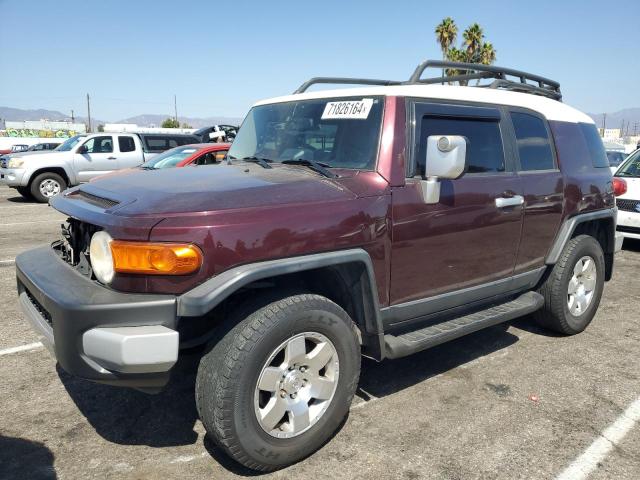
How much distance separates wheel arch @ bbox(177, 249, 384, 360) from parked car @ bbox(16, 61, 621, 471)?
0.01 meters

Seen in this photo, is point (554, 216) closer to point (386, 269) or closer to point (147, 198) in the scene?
point (386, 269)

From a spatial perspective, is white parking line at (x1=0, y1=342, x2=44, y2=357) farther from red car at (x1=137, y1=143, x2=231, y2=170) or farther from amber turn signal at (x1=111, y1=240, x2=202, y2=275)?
red car at (x1=137, y1=143, x2=231, y2=170)

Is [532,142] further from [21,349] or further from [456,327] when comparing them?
[21,349]

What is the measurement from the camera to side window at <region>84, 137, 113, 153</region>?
13891 mm

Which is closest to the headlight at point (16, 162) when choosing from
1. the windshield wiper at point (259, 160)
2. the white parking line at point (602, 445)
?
the windshield wiper at point (259, 160)

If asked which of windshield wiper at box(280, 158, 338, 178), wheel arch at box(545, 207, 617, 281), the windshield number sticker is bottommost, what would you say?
wheel arch at box(545, 207, 617, 281)

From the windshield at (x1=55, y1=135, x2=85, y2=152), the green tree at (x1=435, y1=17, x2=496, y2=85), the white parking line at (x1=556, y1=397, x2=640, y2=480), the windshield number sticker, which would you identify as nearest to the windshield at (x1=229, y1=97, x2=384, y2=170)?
the windshield number sticker

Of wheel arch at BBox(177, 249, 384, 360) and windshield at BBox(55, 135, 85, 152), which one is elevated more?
windshield at BBox(55, 135, 85, 152)

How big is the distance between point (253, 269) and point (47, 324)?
3.73ft

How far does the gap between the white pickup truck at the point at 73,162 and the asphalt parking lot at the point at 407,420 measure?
10.1m

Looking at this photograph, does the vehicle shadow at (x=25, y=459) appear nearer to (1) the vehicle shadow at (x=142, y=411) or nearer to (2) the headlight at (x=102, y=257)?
(1) the vehicle shadow at (x=142, y=411)

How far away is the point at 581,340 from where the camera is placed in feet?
14.7

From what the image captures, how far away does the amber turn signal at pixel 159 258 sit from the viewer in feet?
7.54

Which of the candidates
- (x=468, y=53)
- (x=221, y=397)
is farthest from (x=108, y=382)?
(x=468, y=53)
